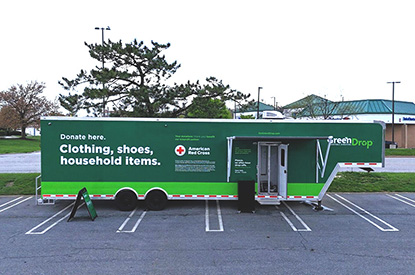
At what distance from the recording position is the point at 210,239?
803cm

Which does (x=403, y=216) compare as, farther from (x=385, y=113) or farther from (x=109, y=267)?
(x=385, y=113)

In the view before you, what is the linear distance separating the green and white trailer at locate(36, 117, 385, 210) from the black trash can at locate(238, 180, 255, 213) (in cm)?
13

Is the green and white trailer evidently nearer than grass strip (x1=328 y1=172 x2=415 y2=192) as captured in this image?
Yes

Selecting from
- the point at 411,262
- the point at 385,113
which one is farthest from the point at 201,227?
the point at 385,113

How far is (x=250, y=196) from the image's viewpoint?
34.8 ft

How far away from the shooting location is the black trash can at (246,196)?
34.7 ft

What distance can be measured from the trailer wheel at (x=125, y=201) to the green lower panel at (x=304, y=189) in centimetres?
552

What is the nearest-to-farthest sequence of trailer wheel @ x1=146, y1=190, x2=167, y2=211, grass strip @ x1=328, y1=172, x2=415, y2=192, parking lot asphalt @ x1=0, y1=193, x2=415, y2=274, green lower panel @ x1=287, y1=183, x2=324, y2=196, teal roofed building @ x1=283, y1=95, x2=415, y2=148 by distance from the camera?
parking lot asphalt @ x1=0, y1=193, x2=415, y2=274, trailer wheel @ x1=146, y1=190, x2=167, y2=211, green lower panel @ x1=287, y1=183, x2=324, y2=196, grass strip @ x1=328, y1=172, x2=415, y2=192, teal roofed building @ x1=283, y1=95, x2=415, y2=148

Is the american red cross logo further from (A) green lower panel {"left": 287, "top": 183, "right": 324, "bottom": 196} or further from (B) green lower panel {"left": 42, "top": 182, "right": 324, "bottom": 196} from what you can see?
(A) green lower panel {"left": 287, "top": 183, "right": 324, "bottom": 196}

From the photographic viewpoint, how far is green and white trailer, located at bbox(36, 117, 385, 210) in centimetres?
1065

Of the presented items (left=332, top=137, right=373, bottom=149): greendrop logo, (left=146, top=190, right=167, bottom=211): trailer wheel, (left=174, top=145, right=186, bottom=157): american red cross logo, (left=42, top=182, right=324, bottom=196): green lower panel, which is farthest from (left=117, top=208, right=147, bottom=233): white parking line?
(left=332, top=137, right=373, bottom=149): greendrop logo

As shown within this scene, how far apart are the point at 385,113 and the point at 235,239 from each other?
43.3 m

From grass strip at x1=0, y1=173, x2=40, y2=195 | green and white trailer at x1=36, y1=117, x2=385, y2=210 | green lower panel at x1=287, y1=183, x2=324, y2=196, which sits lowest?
grass strip at x1=0, y1=173, x2=40, y2=195

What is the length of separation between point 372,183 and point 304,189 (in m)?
6.17
